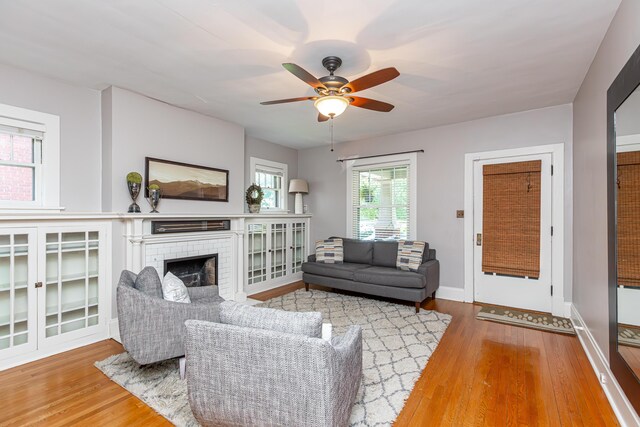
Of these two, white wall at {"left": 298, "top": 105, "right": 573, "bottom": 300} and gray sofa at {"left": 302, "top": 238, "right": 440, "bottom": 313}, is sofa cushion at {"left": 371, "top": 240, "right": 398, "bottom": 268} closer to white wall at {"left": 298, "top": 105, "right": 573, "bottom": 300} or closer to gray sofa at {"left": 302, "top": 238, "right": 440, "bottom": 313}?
gray sofa at {"left": 302, "top": 238, "right": 440, "bottom": 313}

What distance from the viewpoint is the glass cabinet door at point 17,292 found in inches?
103

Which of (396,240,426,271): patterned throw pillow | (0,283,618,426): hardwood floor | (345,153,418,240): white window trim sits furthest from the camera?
(345,153,418,240): white window trim

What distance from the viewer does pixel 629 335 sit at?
180cm

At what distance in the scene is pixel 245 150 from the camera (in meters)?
5.14

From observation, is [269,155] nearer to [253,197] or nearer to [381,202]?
[253,197]

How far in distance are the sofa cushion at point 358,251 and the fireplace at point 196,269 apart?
213 centimetres

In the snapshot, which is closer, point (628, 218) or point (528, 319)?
point (628, 218)

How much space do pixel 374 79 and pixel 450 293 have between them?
3.55 metres

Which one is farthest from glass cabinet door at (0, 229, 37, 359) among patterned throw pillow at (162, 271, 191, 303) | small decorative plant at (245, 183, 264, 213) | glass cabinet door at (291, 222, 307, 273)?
glass cabinet door at (291, 222, 307, 273)

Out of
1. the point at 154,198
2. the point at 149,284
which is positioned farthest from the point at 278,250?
the point at 149,284

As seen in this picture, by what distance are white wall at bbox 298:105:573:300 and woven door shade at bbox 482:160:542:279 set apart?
0.99 ft

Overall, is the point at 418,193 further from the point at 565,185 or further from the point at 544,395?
the point at 544,395

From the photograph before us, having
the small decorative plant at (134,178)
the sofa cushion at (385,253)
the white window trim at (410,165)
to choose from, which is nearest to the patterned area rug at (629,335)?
the sofa cushion at (385,253)

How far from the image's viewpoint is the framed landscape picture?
11.8 feet
